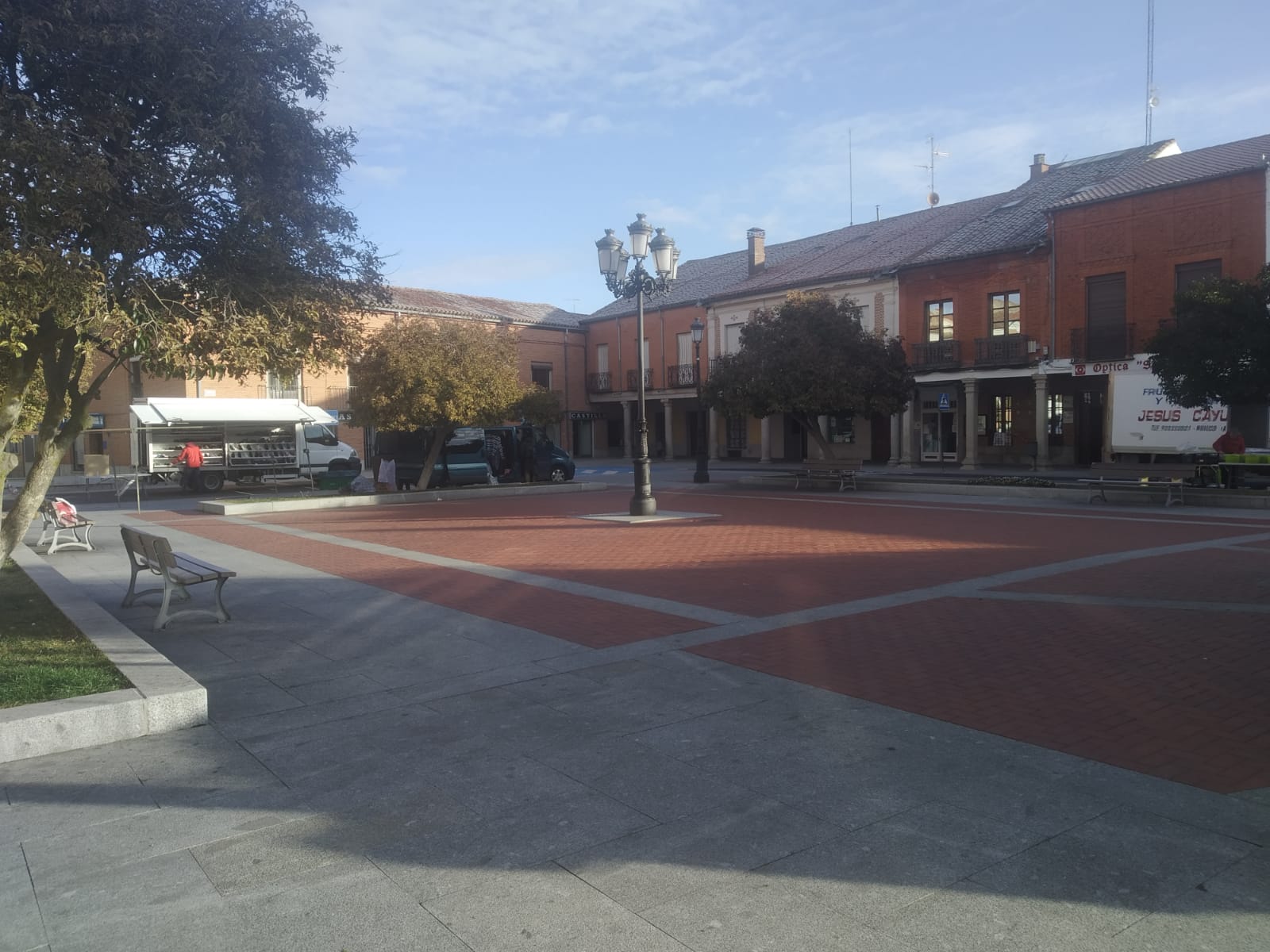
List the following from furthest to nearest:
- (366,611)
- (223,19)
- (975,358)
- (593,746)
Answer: (975,358) → (366,611) → (223,19) → (593,746)

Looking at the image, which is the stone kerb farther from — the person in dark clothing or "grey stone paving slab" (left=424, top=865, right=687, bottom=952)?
the person in dark clothing

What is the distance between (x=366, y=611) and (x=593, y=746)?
4333mm

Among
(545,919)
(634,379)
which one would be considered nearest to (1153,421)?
(545,919)

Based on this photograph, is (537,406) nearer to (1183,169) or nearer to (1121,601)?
(1121,601)

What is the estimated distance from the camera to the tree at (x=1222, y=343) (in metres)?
18.6

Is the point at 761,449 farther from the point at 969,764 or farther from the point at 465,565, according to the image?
the point at 969,764

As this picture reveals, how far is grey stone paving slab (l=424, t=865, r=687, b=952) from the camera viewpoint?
3180 mm

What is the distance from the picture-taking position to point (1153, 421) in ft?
81.5

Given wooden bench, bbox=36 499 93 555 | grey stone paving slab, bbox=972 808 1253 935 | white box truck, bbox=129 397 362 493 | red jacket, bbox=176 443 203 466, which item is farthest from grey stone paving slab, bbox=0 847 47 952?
red jacket, bbox=176 443 203 466

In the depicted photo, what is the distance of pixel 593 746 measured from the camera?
5070mm

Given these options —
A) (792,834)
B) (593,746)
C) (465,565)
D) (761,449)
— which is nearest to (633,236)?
(465,565)

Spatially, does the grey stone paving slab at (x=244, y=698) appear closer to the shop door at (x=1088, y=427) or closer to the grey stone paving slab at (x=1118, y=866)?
the grey stone paving slab at (x=1118, y=866)

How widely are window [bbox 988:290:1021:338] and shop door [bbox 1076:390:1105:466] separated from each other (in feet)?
10.5

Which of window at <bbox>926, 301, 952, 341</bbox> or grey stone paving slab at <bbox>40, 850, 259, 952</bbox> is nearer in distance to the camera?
grey stone paving slab at <bbox>40, 850, 259, 952</bbox>
